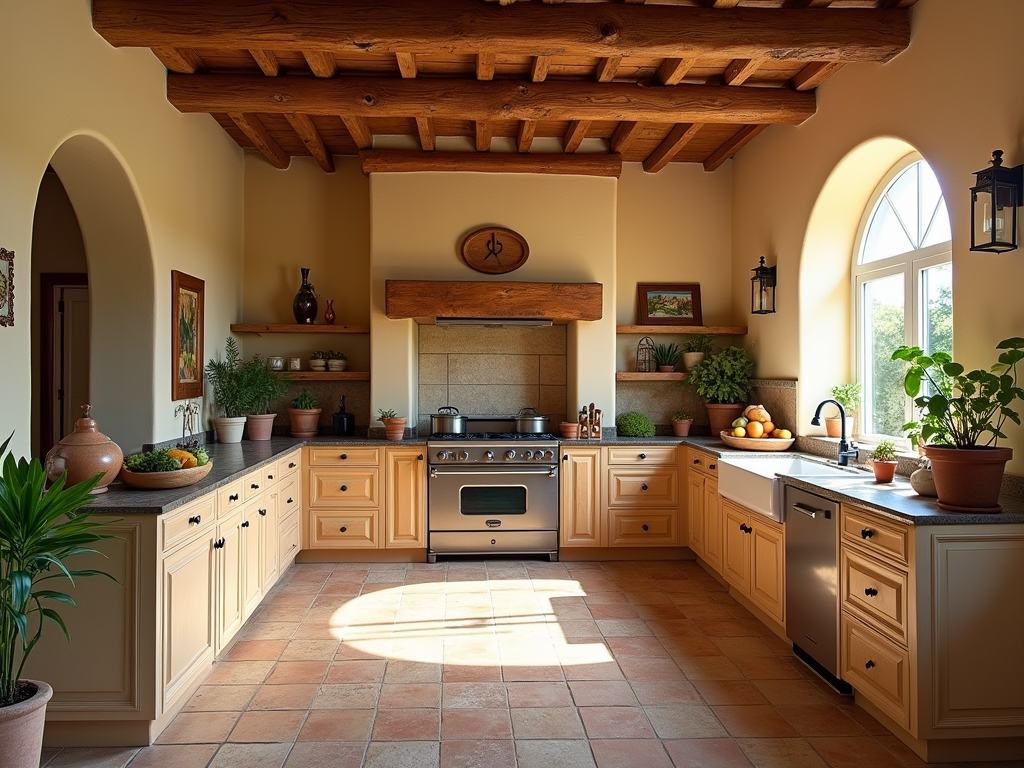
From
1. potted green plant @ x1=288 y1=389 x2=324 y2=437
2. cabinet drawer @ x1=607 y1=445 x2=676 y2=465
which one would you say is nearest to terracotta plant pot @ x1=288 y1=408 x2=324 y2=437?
potted green plant @ x1=288 y1=389 x2=324 y2=437

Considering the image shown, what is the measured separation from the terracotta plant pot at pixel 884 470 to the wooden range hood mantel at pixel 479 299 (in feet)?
8.02

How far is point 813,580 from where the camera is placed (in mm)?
3080

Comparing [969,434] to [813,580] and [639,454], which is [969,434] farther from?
[639,454]

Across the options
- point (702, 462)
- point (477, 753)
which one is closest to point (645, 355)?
point (702, 462)

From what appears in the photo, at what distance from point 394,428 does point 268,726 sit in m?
2.58

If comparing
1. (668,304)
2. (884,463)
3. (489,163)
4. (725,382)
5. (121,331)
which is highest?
(489,163)

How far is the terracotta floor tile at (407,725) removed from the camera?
2.55 meters

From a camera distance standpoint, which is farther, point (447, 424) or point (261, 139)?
point (447, 424)

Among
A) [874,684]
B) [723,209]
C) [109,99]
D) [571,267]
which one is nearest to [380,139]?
[571,267]

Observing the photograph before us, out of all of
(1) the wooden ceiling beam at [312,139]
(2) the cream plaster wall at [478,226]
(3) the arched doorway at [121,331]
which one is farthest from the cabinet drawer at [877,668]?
(1) the wooden ceiling beam at [312,139]

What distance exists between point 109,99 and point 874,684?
4155 mm

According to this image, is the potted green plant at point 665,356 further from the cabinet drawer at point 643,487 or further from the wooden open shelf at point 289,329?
the wooden open shelf at point 289,329

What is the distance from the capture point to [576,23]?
3.32 m

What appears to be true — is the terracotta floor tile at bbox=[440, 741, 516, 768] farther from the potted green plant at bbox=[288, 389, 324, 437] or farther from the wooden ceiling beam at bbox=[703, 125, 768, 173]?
the wooden ceiling beam at bbox=[703, 125, 768, 173]
